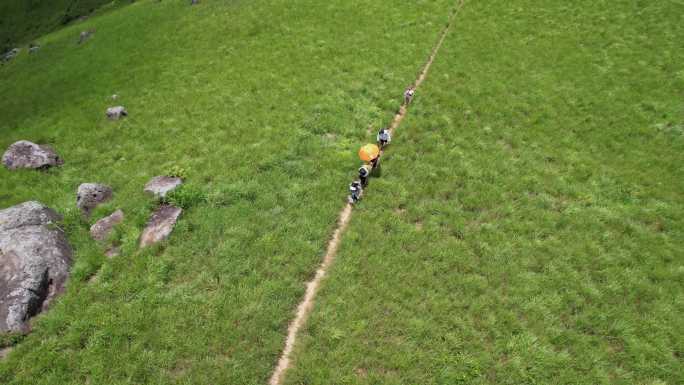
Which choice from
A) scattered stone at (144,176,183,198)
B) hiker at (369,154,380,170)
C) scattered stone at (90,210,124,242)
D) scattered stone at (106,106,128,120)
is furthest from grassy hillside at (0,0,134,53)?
hiker at (369,154,380,170)

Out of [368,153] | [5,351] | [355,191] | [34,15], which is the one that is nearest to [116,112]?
[5,351]

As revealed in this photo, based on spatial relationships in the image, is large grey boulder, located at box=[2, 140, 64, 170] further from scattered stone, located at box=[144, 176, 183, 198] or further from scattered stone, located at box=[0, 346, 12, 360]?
scattered stone, located at box=[0, 346, 12, 360]

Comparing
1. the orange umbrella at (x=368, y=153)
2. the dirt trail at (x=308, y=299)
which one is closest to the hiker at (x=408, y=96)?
the orange umbrella at (x=368, y=153)

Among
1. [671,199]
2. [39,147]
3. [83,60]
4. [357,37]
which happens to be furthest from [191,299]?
[83,60]

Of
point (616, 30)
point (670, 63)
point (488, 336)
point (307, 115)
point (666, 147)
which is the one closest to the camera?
point (488, 336)

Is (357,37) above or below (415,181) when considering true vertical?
above

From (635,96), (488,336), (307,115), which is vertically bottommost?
(488,336)

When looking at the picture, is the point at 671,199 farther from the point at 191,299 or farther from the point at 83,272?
the point at 83,272

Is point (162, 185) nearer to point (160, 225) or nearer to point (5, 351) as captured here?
point (160, 225)
